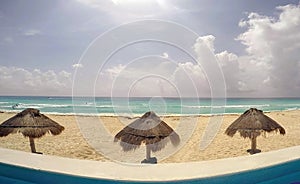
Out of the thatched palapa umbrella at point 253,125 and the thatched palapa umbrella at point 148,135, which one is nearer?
the thatched palapa umbrella at point 148,135

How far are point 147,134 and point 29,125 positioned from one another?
279cm

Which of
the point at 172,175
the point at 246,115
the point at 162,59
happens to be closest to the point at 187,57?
the point at 162,59

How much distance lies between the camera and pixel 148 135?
5.19 meters

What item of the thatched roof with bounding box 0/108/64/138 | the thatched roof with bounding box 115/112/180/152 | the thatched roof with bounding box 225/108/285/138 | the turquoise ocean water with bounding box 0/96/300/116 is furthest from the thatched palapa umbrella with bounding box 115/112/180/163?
the thatched roof with bounding box 0/108/64/138

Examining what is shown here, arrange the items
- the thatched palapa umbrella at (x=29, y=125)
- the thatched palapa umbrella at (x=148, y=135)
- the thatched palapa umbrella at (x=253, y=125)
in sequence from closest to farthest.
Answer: the thatched palapa umbrella at (x=148, y=135), the thatched palapa umbrella at (x=253, y=125), the thatched palapa umbrella at (x=29, y=125)

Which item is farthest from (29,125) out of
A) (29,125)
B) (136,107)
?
(136,107)

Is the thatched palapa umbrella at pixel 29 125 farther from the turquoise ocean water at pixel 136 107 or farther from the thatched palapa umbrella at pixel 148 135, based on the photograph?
the thatched palapa umbrella at pixel 148 135

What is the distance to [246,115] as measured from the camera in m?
6.46

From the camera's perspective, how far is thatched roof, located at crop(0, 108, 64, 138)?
20.5 ft

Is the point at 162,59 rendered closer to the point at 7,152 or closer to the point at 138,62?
the point at 138,62

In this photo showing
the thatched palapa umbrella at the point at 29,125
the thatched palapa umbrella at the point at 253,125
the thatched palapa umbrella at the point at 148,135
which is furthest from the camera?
the thatched palapa umbrella at the point at 29,125

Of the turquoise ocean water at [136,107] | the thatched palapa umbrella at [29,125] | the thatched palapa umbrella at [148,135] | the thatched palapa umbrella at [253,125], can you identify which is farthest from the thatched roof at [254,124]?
the thatched palapa umbrella at [29,125]

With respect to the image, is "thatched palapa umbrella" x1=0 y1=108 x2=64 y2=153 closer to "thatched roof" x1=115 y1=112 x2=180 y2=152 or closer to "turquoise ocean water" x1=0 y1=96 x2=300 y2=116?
"turquoise ocean water" x1=0 y1=96 x2=300 y2=116

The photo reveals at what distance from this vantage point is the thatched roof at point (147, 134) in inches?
204
